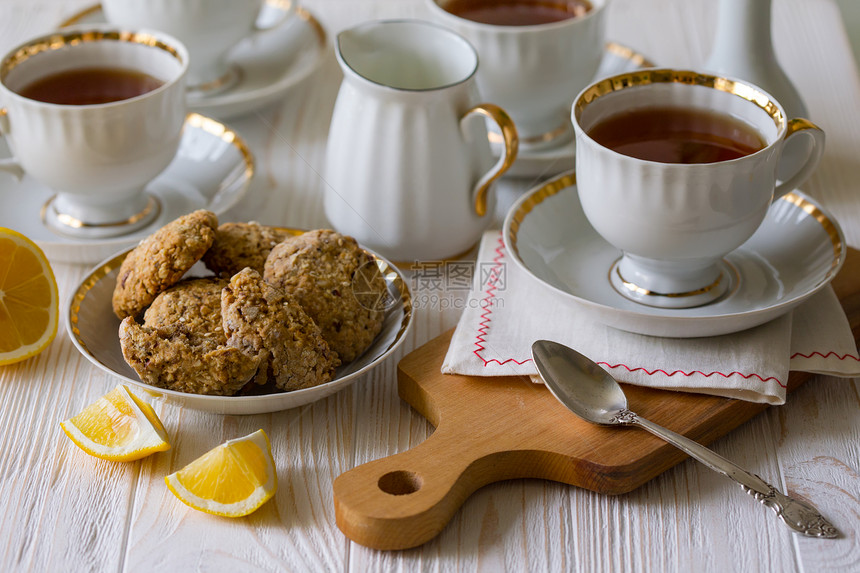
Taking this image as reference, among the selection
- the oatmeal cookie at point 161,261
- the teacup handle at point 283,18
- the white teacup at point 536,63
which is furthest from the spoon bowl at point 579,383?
the teacup handle at point 283,18

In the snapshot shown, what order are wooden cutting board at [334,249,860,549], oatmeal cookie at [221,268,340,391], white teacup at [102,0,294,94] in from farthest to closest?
1. white teacup at [102,0,294,94]
2. oatmeal cookie at [221,268,340,391]
3. wooden cutting board at [334,249,860,549]

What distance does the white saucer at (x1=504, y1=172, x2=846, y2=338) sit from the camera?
1.17 m

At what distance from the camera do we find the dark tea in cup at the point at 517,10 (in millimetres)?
1731

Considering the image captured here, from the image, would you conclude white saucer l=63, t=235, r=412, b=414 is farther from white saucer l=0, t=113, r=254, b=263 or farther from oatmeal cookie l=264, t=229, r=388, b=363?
white saucer l=0, t=113, r=254, b=263

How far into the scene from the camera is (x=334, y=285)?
3.94 feet

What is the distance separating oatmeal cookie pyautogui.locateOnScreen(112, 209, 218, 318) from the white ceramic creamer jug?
0.29m

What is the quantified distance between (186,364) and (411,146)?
1.66ft

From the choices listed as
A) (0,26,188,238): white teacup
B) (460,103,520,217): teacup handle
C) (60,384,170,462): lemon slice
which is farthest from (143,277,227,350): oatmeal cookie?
(460,103,520,217): teacup handle

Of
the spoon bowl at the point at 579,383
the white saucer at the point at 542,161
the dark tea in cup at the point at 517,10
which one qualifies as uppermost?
the dark tea in cup at the point at 517,10

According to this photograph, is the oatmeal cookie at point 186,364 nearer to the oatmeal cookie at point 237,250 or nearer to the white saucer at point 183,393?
the white saucer at point 183,393

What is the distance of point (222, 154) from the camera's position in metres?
1.69

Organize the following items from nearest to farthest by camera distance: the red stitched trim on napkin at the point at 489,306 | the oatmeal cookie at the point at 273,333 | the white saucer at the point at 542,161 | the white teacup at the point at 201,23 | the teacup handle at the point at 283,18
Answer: the oatmeal cookie at the point at 273,333 → the red stitched trim on napkin at the point at 489,306 → the white saucer at the point at 542,161 → the white teacup at the point at 201,23 → the teacup handle at the point at 283,18

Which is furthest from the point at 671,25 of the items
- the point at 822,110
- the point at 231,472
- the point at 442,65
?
the point at 231,472

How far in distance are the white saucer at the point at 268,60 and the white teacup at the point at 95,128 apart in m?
0.23
